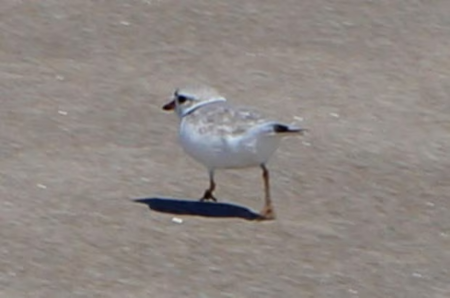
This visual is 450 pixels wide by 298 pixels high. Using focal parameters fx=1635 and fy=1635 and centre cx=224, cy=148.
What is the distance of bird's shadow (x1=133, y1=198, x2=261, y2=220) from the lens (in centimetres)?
907

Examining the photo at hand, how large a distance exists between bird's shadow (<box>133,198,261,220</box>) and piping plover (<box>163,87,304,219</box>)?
0.16 metres

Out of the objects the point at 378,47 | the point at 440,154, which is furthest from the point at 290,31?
the point at 440,154

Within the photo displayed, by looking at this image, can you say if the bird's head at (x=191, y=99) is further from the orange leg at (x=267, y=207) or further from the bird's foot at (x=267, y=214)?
the bird's foot at (x=267, y=214)

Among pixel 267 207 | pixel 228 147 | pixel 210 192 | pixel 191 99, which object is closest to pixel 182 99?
pixel 191 99

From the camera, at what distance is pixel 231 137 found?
340 inches

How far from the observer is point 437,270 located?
8438 millimetres

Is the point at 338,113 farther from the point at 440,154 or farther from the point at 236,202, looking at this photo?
the point at 236,202

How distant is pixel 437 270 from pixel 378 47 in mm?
4624

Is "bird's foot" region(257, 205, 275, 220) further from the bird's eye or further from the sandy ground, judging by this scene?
the bird's eye

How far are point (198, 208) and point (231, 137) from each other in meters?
0.69

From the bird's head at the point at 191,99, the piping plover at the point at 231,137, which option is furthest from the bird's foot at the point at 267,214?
Result: the bird's head at the point at 191,99

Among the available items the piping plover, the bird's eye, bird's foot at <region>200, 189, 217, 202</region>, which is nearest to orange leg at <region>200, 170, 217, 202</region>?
bird's foot at <region>200, 189, 217, 202</region>

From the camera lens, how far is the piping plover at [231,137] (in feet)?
28.3

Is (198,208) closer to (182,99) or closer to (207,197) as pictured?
(207,197)
